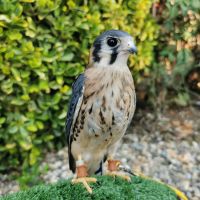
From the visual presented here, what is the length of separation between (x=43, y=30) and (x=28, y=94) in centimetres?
55

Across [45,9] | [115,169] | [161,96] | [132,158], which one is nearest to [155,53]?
[161,96]

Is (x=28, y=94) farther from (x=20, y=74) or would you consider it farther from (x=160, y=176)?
(x=160, y=176)

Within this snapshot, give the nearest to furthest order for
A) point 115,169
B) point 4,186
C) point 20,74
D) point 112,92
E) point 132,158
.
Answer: point 112,92 < point 115,169 < point 20,74 < point 4,186 < point 132,158

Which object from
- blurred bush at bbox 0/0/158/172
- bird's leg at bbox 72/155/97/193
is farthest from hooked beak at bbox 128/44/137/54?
blurred bush at bbox 0/0/158/172

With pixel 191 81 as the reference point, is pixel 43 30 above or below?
above

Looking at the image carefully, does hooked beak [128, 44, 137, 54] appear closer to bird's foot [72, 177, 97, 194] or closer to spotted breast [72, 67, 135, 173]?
spotted breast [72, 67, 135, 173]

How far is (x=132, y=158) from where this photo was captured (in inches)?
213

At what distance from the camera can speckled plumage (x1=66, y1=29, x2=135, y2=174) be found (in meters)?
3.40

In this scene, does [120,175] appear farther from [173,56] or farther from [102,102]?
[173,56]

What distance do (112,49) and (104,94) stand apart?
0.27 metres

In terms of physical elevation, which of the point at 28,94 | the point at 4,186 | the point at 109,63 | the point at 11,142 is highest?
the point at 109,63

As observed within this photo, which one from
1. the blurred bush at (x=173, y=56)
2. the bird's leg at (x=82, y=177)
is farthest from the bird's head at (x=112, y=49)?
the blurred bush at (x=173, y=56)

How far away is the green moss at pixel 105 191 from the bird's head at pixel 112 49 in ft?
2.36

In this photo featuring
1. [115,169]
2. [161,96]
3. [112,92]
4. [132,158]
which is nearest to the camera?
[112,92]
